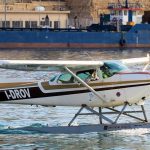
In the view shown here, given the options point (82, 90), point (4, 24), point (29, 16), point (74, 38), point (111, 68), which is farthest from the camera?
point (4, 24)

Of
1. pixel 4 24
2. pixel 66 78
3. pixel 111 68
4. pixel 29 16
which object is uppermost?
pixel 111 68

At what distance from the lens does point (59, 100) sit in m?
24.2

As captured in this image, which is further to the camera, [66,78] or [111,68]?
[66,78]

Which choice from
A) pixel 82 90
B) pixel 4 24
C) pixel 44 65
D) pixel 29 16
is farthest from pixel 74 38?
pixel 44 65

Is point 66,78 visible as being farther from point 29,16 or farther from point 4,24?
point 4,24

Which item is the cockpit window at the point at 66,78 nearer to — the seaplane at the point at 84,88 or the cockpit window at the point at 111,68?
the seaplane at the point at 84,88

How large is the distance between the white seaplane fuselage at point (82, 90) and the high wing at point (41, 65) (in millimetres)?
251

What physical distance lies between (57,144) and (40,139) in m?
0.91

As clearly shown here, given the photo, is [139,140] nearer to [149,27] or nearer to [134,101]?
[134,101]

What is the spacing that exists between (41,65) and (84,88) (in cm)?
125

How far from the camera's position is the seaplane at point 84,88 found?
23.6 meters

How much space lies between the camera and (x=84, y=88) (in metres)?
24.1

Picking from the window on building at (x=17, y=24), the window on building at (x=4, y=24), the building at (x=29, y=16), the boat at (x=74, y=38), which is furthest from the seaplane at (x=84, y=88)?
the window on building at (x=4, y=24)

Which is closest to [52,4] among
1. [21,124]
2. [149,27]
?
[149,27]
